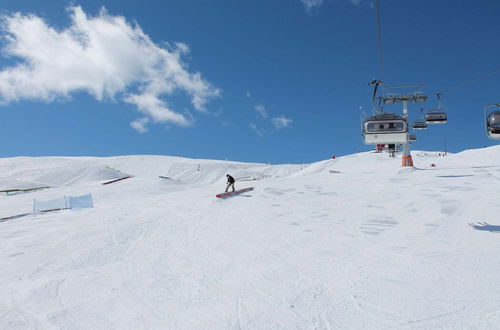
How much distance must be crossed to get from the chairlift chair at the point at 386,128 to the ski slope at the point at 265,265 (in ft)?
10.2

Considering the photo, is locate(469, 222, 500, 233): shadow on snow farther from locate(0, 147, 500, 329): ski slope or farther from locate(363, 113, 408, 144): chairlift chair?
locate(363, 113, 408, 144): chairlift chair

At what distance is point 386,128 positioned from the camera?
16.9 metres

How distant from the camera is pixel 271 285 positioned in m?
6.35

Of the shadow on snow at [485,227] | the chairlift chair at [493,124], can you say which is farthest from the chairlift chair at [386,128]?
the shadow on snow at [485,227]

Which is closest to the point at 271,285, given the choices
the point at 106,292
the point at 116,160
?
the point at 106,292

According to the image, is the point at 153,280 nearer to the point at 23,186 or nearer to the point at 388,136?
the point at 388,136

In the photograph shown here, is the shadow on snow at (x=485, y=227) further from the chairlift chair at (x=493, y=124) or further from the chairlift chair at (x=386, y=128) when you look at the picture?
the chairlift chair at (x=386, y=128)

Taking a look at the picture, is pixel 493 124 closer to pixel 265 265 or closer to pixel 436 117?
pixel 265 265

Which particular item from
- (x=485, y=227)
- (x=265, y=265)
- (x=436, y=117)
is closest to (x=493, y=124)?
(x=485, y=227)

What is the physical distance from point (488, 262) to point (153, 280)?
731 cm

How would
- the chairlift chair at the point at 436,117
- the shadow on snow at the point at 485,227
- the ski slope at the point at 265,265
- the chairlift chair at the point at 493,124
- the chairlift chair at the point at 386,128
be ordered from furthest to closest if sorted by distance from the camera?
the chairlift chair at the point at 436,117 → the chairlift chair at the point at 386,128 → the chairlift chair at the point at 493,124 → the shadow on snow at the point at 485,227 → the ski slope at the point at 265,265

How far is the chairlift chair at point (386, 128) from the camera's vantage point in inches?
665

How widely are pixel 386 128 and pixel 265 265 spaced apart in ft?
40.8

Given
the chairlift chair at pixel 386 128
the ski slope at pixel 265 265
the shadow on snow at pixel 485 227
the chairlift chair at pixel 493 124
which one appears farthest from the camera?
the chairlift chair at pixel 386 128
